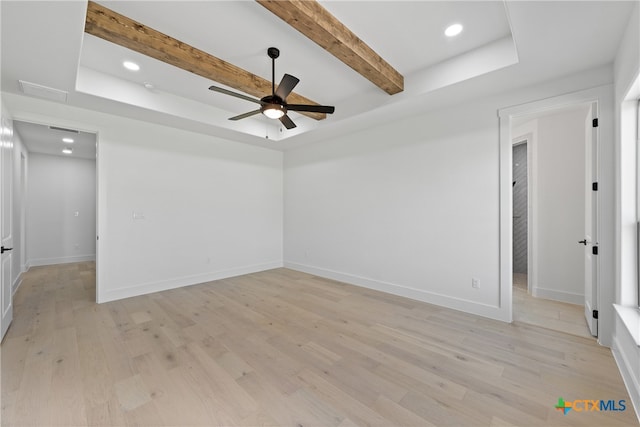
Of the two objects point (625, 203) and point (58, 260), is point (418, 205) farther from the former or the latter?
point (58, 260)

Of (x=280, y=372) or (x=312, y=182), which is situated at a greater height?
(x=312, y=182)

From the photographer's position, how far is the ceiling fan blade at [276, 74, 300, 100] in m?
2.30

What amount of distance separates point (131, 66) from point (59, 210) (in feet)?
18.5

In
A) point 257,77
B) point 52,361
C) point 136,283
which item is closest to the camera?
point 52,361

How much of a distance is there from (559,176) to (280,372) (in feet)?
14.8

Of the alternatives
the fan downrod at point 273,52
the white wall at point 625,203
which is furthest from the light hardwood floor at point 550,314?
the fan downrod at point 273,52

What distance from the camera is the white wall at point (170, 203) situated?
12.5ft

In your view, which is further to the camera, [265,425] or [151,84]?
[151,84]

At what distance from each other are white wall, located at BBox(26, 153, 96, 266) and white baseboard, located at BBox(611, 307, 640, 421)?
9.54 meters

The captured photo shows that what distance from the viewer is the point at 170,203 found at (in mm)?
4434

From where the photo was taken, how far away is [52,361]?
224 centimetres

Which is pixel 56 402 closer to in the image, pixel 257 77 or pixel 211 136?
pixel 257 77

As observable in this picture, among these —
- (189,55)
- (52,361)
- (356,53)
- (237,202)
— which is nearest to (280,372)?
(52,361)

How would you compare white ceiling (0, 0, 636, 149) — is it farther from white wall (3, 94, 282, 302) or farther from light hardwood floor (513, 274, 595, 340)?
light hardwood floor (513, 274, 595, 340)
